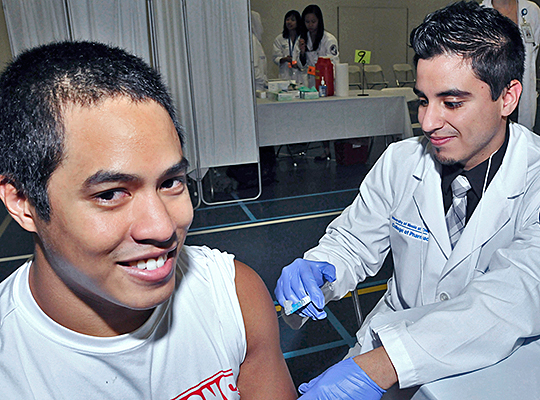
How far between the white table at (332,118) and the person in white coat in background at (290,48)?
1.30 metres

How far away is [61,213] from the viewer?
0.64 m

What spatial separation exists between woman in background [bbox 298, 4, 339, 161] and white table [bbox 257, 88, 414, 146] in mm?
1116

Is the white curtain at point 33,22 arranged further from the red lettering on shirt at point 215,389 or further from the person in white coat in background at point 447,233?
the red lettering on shirt at point 215,389

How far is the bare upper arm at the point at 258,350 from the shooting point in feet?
3.01

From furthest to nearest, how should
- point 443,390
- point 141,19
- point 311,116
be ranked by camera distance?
point 311,116
point 141,19
point 443,390

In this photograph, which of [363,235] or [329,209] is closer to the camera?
[363,235]

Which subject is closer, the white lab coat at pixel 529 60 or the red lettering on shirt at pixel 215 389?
the red lettering on shirt at pixel 215 389

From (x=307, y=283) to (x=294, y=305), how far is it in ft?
0.23

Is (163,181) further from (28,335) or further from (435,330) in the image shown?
(435,330)

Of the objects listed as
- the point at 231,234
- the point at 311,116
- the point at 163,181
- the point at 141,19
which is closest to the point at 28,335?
the point at 163,181

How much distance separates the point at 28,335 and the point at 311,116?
3350 mm

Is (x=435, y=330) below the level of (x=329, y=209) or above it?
above

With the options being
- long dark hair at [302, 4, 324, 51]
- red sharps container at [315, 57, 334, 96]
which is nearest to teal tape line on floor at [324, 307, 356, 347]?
red sharps container at [315, 57, 334, 96]

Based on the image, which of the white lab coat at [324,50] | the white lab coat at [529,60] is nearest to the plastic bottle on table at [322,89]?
the white lab coat at [324,50]
